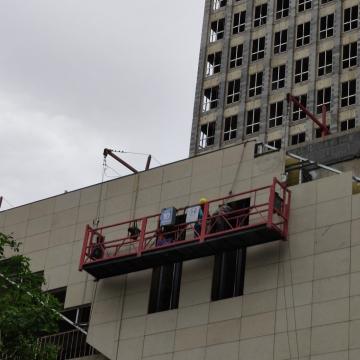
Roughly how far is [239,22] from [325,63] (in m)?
13.1

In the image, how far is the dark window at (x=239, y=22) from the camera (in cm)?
12000

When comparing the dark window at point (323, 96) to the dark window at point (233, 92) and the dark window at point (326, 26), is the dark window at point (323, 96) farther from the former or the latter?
the dark window at point (233, 92)

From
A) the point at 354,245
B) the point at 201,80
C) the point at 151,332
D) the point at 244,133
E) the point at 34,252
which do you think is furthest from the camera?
the point at 201,80

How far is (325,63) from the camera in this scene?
110750mm

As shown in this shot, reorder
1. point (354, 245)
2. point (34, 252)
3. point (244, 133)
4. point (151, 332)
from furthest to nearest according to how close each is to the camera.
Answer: point (244, 133) → point (34, 252) → point (151, 332) → point (354, 245)

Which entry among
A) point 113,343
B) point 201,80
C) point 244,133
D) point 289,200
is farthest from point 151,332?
point 201,80

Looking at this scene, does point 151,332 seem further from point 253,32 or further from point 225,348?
point 253,32

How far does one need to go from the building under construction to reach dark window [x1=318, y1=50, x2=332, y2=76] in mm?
58011

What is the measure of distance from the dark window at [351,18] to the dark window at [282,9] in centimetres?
716

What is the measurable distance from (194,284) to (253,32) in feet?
240

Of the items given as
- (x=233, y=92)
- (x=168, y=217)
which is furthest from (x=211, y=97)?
(x=168, y=217)

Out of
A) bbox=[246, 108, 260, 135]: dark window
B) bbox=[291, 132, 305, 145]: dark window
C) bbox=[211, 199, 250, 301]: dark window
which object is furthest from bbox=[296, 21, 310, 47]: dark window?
bbox=[211, 199, 250, 301]: dark window

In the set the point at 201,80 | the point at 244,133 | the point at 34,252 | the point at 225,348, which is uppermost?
the point at 201,80

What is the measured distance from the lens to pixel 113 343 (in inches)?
1913
